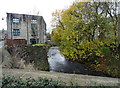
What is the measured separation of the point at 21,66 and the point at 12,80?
7.69ft

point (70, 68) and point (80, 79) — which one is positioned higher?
point (80, 79)

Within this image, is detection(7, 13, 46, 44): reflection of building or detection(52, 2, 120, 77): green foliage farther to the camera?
detection(7, 13, 46, 44): reflection of building

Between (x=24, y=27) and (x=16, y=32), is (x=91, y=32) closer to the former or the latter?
(x=24, y=27)

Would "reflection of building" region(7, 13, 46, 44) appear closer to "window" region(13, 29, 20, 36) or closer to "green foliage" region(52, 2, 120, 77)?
"window" region(13, 29, 20, 36)

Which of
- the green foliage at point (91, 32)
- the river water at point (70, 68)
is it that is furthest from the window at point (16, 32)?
the green foliage at point (91, 32)

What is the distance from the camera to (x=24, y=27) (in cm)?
1636

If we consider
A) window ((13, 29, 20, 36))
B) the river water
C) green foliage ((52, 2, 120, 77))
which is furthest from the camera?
window ((13, 29, 20, 36))

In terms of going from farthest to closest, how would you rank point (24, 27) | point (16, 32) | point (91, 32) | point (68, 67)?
point (24, 27) → point (16, 32) → point (68, 67) → point (91, 32)

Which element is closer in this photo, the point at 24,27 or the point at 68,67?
the point at 68,67

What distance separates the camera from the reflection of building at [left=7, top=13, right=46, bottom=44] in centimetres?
1565

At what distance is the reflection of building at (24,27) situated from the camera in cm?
1565

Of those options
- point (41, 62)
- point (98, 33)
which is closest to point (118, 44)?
point (98, 33)

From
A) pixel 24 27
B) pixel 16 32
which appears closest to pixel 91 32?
pixel 24 27

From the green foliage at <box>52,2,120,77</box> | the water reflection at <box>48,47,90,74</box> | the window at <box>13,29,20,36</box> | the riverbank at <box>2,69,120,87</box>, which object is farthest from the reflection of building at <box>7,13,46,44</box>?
the riverbank at <box>2,69,120,87</box>
